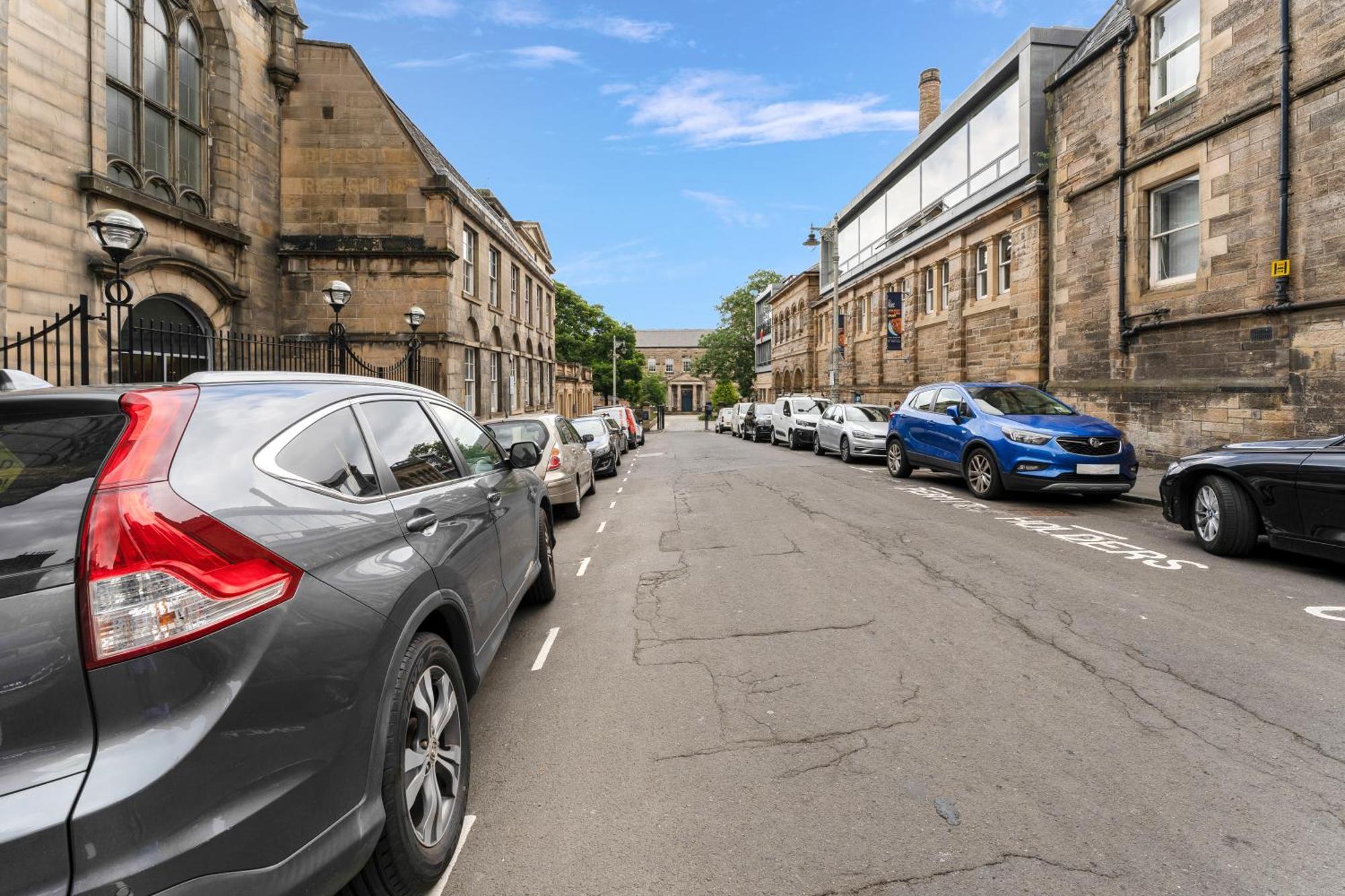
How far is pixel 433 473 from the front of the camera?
10.8 feet

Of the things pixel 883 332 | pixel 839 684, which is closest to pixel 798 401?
pixel 883 332

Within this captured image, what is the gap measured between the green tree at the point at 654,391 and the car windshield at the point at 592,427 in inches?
2602

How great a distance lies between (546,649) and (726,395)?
7630cm

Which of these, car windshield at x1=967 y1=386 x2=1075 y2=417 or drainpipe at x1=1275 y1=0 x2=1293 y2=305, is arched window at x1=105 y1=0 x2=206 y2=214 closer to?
car windshield at x1=967 y1=386 x2=1075 y2=417

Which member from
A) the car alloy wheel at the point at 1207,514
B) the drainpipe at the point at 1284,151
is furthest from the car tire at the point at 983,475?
the drainpipe at the point at 1284,151

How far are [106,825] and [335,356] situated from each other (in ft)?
56.6

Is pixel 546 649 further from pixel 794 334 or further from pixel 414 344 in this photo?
pixel 794 334

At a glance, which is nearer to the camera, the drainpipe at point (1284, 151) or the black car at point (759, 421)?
the drainpipe at point (1284, 151)

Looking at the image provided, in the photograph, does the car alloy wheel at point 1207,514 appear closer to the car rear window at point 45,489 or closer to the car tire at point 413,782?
the car tire at point 413,782

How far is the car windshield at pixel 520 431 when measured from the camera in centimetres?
1003

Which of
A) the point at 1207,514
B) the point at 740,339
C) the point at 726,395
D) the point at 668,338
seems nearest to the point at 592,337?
the point at 740,339

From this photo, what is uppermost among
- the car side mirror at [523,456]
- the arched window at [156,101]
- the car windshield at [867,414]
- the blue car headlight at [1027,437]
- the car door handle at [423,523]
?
the arched window at [156,101]

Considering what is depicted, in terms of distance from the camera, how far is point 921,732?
3291 millimetres

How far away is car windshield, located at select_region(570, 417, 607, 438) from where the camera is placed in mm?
16203
